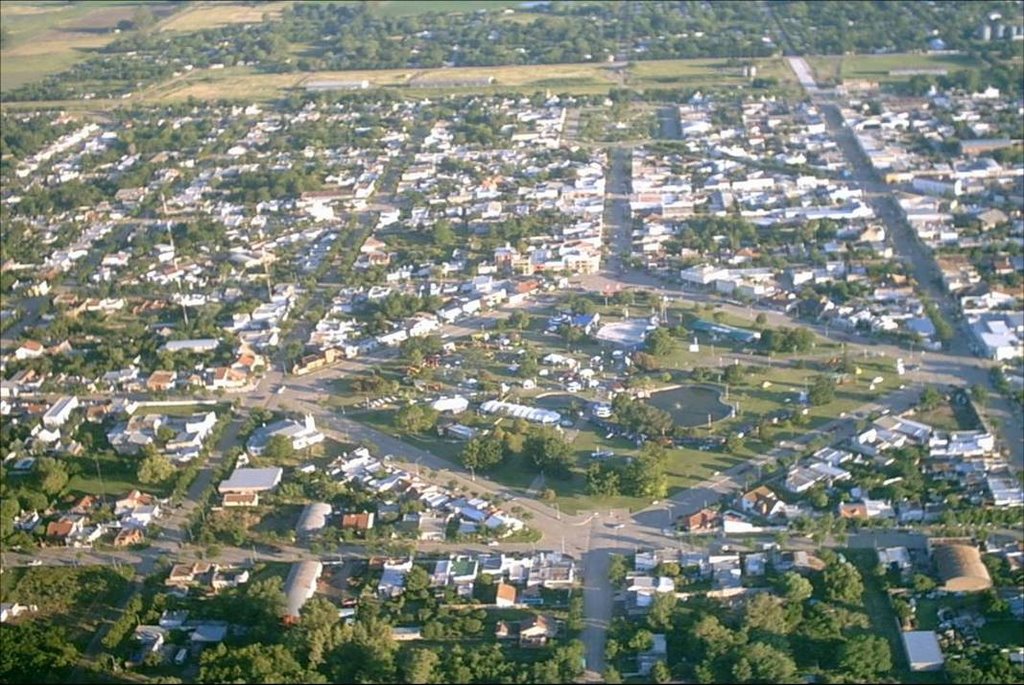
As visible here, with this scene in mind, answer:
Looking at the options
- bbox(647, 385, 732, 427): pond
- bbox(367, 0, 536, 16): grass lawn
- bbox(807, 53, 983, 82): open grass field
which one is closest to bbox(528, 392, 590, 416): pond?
bbox(647, 385, 732, 427): pond

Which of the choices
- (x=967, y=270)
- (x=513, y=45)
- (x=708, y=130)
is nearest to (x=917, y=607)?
(x=967, y=270)

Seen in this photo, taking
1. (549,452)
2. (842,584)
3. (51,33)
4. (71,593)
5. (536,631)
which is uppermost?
(51,33)

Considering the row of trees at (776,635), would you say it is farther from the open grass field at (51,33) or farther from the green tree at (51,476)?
the open grass field at (51,33)

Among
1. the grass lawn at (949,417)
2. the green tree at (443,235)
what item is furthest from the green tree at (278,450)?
the grass lawn at (949,417)

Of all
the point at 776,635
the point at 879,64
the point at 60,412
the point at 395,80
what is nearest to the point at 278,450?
the point at 60,412

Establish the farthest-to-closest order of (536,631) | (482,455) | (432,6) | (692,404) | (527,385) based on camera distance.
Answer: (432,6) → (527,385) → (692,404) → (482,455) → (536,631)

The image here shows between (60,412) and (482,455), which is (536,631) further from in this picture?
(60,412)
